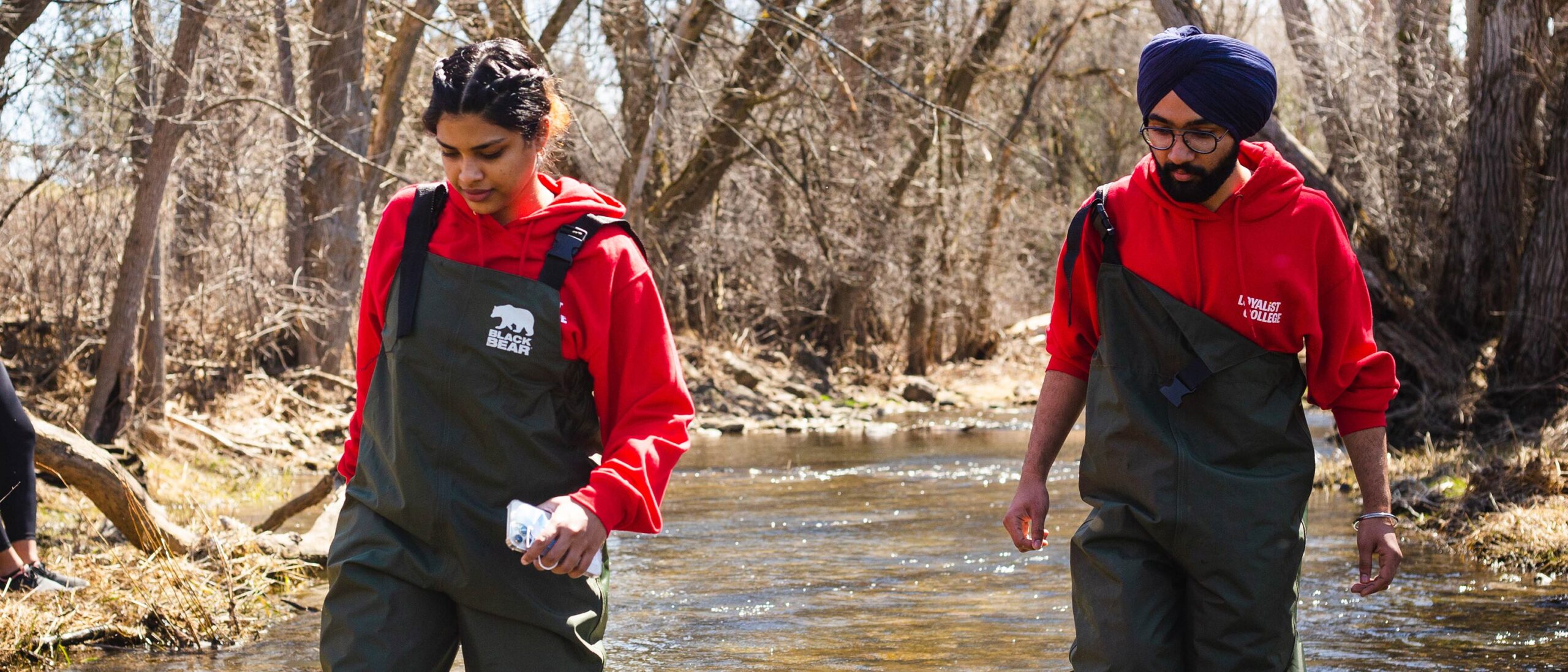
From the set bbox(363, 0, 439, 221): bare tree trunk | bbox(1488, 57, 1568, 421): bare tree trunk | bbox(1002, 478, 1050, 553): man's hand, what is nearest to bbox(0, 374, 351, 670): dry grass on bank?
bbox(1002, 478, 1050, 553): man's hand

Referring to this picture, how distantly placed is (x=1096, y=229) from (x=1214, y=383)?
0.41 metres

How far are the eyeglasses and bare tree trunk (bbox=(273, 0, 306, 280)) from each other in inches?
415

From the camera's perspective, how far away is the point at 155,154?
29.7 feet

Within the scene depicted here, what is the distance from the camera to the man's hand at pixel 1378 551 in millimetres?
3246

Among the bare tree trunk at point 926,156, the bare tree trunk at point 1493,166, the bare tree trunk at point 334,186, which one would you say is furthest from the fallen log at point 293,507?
the bare tree trunk at point 926,156

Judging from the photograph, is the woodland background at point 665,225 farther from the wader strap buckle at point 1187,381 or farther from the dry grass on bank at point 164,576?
the wader strap buckle at point 1187,381

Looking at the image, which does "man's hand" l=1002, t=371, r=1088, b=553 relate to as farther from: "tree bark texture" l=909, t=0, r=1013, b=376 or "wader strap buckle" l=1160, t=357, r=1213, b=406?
"tree bark texture" l=909, t=0, r=1013, b=376

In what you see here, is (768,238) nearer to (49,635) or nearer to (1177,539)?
(49,635)

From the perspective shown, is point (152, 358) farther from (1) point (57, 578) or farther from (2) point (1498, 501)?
(2) point (1498, 501)

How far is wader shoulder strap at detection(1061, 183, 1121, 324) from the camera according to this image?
10.8ft

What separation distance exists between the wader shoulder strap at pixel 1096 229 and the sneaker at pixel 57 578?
4.20m

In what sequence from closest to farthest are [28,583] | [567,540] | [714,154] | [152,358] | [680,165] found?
[567,540] < [28,583] < [152,358] < [714,154] < [680,165]

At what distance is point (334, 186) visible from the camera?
14.2 m

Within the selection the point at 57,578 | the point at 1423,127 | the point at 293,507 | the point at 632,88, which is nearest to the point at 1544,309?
the point at 1423,127
